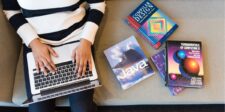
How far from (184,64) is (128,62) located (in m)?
0.22

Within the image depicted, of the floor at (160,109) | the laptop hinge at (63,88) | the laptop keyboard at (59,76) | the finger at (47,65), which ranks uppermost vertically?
the finger at (47,65)

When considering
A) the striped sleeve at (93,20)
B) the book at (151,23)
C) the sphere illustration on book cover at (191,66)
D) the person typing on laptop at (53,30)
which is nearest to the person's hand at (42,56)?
the person typing on laptop at (53,30)

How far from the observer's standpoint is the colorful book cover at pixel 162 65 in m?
1.03

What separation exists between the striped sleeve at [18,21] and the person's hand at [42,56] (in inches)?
1.1

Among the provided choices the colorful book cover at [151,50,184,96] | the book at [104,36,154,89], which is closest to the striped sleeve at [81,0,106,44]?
the book at [104,36,154,89]

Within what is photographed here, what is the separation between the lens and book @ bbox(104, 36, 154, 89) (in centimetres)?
105

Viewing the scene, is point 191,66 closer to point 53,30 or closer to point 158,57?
point 158,57

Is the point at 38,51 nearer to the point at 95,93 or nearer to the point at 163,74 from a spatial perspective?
the point at 95,93

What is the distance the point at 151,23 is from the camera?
1146mm

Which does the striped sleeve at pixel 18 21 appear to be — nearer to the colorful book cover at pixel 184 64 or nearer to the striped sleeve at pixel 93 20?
the striped sleeve at pixel 93 20

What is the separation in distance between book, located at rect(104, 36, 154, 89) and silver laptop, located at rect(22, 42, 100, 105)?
0.11m

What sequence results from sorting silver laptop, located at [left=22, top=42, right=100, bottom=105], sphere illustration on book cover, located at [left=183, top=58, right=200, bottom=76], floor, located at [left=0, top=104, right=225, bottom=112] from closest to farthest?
1. silver laptop, located at [left=22, top=42, right=100, bottom=105]
2. sphere illustration on book cover, located at [left=183, top=58, right=200, bottom=76]
3. floor, located at [left=0, top=104, right=225, bottom=112]

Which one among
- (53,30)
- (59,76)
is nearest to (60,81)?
(59,76)

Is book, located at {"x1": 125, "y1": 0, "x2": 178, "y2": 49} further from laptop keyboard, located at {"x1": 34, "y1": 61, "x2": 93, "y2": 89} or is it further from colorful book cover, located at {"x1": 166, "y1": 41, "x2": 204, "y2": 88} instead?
laptop keyboard, located at {"x1": 34, "y1": 61, "x2": 93, "y2": 89}
